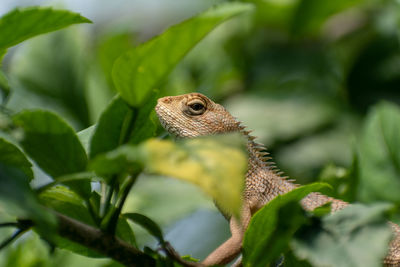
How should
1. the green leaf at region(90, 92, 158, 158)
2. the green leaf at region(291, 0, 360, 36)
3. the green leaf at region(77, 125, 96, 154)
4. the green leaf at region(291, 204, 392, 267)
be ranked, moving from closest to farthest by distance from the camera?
1. the green leaf at region(291, 204, 392, 267)
2. the green leaf at region(90, 92, 158, 158)
3. the green leaf at region(77, 125, 96, 154)
4. the green leaf at region(291, 0, 360, 36)

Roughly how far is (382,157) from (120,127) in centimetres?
131

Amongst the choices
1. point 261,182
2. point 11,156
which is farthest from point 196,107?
point 11,156

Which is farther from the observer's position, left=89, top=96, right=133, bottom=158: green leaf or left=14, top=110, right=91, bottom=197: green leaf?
left=89, top=96, right=133, bottom=158: green leaf

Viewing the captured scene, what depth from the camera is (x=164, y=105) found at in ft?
8.02

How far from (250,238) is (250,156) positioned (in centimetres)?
117

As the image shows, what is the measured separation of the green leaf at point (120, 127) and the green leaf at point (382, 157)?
1.11 meters

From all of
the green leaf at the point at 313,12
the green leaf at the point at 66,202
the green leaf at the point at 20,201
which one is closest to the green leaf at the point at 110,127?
the green leaf at the point at 66,202

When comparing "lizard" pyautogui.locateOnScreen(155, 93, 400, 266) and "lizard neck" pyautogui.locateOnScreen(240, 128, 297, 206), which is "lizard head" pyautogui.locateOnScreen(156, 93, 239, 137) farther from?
"lizard neck" pyautogui.locateOnScreen(240, 128, 297, 206)

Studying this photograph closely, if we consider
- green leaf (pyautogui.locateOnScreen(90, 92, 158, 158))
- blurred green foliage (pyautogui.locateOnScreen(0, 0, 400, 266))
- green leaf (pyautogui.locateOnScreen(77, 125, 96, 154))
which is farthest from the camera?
green leaf (pyautogui.locateOnScreen(77, 125, 96, 154))

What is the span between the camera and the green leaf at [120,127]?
1229 mm

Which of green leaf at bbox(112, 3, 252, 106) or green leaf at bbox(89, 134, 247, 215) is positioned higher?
green leaf at bbox(112, 3, 252, 106)

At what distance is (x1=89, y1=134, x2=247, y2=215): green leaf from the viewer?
805 millimetres

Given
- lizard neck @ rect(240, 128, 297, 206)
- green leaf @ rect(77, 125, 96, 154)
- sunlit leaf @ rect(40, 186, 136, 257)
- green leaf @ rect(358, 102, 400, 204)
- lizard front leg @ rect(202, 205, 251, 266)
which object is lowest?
lizard neck @ rect(240, 128, 297, 206)

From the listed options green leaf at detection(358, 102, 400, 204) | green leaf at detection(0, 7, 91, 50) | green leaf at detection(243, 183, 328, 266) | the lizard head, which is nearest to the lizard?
the lizard head
